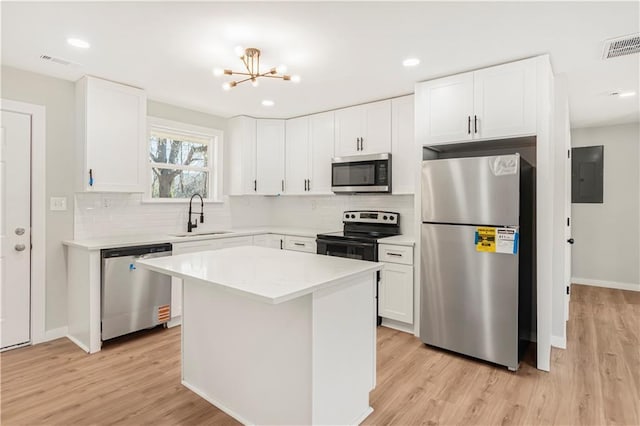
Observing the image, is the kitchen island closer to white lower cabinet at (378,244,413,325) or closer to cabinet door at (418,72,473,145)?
white lower cabinet at (378,244,413,325)

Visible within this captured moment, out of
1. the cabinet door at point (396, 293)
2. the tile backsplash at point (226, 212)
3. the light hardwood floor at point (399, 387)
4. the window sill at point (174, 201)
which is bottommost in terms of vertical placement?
the light hardwood floor at point (399, 387)

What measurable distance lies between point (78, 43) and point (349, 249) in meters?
2.84

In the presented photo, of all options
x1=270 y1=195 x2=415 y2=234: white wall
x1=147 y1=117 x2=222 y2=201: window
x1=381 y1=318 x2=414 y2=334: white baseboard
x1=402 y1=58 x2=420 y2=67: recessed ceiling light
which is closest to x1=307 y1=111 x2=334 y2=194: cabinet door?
x1=270 y1=195 x2=415 y2=234: white wall

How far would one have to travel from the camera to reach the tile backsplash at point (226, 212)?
348cm

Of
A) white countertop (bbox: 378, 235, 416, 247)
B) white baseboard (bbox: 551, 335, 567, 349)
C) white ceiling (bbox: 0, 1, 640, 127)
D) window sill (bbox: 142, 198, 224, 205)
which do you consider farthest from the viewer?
window sill (bbox: 142, 198, 224, 205)

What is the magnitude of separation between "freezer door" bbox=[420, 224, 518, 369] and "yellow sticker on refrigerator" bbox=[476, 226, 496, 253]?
0.04 meters

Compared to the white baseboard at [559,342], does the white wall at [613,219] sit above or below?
above

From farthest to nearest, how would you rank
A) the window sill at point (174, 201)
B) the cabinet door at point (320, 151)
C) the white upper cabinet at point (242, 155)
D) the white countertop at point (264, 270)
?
the white upper cabinet at point (242, 155)
the cabinet door at point (320, 151)
the window sill at point (174, 201)
the white countertop at point (264, 270)

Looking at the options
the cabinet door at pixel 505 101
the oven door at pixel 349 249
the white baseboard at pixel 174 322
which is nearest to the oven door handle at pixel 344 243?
the oven door at pixel 349 249

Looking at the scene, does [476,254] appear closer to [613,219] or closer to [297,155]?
[297,155]

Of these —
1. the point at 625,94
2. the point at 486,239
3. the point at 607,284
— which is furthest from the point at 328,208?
the point at 607,284

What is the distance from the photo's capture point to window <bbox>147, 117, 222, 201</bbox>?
4.05 m

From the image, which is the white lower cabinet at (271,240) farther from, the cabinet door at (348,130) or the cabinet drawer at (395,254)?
the cabinet drawer at (395,254)

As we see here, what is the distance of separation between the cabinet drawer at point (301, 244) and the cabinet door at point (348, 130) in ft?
3.62
